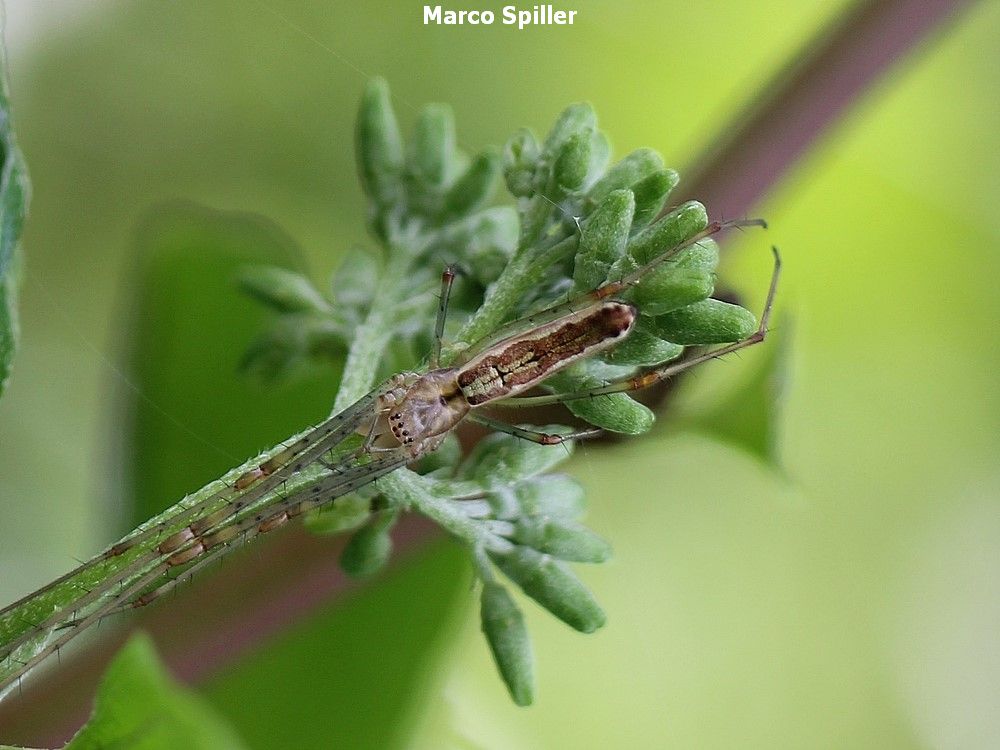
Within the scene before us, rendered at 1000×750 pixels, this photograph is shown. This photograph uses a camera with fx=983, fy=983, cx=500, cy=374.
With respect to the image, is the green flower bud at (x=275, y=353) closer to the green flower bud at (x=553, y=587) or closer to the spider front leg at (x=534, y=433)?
the spider front leg at (x=534, y=433)

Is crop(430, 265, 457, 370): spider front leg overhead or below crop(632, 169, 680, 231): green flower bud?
below

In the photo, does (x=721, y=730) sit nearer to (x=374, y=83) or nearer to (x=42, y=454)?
(x=42, y=454)

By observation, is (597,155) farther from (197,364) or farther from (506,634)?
(197,364)

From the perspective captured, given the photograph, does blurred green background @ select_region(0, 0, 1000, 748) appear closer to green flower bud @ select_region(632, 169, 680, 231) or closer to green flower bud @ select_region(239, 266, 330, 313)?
green flower bud @ select_region(239, 266, 330, 313)

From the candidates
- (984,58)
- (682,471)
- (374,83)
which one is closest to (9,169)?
(374,83)

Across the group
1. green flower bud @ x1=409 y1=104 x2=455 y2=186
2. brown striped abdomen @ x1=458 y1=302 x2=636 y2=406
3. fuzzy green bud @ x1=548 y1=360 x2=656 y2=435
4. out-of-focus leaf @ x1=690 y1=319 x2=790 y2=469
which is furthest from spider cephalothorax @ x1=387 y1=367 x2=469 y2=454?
out-of-focus leaf @ x1=690 y1=319 x2=790 y2=469
